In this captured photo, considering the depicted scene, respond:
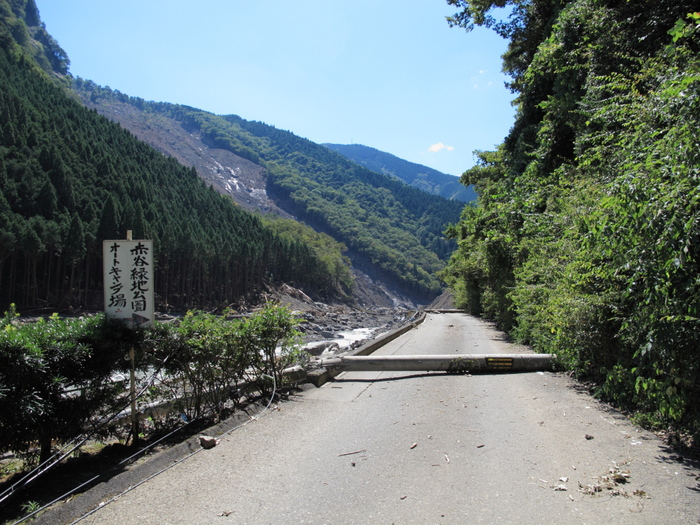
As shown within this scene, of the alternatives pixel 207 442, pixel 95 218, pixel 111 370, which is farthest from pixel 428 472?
pixel 95 218

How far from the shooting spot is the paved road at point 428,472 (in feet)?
11.6

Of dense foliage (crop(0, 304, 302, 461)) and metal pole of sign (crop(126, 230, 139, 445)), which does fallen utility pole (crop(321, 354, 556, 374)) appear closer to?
dense foliage (crop(0, 304, 302, 461))

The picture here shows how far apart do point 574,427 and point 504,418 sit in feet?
3.03

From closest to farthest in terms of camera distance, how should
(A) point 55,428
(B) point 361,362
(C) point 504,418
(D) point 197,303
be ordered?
(A) point 55,428, (C) point 504,418, (B) point 361,362, (D) point 197,303

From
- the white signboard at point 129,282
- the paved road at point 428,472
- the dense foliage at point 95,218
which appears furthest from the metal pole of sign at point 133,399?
the dense foliage at point 95,218

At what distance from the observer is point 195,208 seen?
10125 centimetres

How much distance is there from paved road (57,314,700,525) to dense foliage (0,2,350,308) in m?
54.4


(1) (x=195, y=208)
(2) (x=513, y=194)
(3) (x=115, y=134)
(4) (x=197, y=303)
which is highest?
(3) (x=115, y=134)

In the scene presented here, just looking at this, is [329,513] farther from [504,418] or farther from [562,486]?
[504,418]

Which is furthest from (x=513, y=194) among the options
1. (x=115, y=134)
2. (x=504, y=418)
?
(x=115, y=134)

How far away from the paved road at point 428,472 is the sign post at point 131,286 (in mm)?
1690

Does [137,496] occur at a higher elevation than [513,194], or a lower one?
lower

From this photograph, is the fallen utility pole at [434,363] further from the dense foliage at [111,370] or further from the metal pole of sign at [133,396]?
the metal pole of sign at [133,396]

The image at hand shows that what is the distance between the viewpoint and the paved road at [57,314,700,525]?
355 cm
